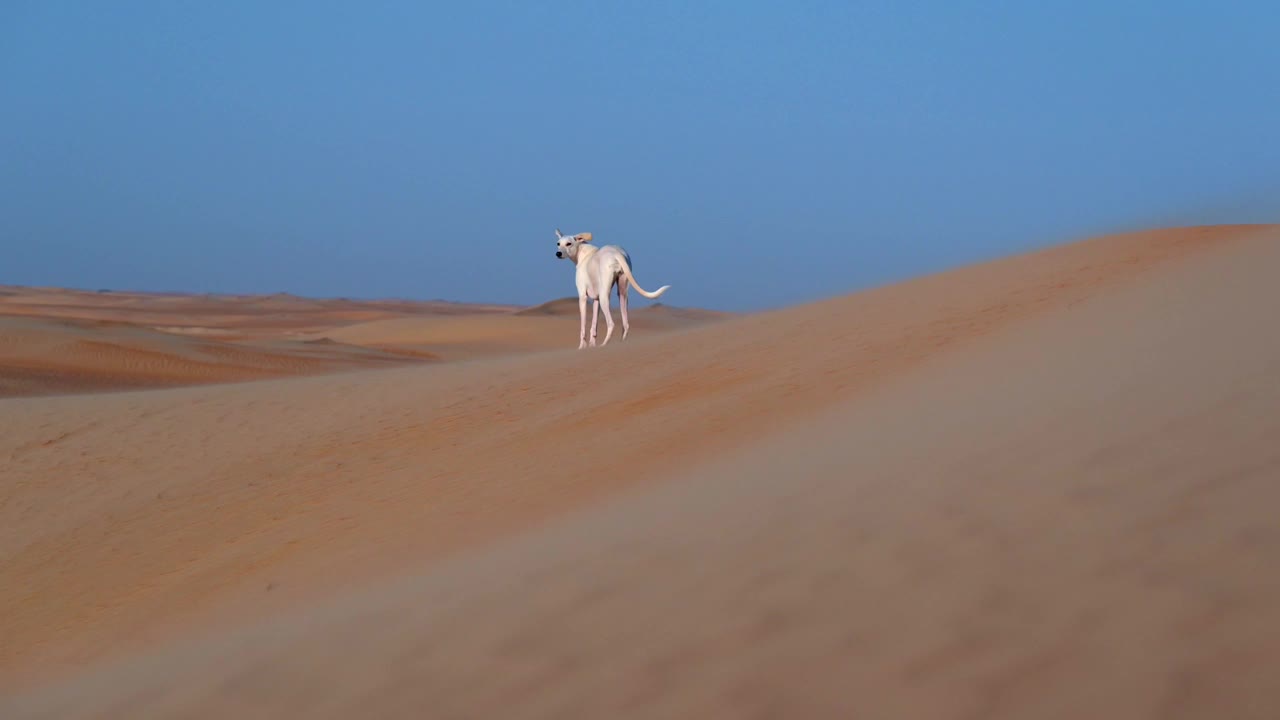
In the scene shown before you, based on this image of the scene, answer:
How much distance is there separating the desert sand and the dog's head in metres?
7.03

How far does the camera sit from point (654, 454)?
6824mm

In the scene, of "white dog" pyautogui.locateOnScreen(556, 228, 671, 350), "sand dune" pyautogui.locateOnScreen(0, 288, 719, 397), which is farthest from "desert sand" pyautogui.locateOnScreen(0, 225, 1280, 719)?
"sand dune" pyautogui.locateOnScreen(0, 288, 719, 397)

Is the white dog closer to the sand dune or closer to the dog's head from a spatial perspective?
the dog's head

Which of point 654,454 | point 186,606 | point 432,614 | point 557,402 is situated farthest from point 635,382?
point 432,614

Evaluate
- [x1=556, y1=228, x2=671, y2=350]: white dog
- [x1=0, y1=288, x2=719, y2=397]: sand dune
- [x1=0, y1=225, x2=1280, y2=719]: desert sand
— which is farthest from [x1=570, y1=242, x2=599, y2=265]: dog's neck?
[x1=0, y1=225, x2=1280, y2=719]: desert sand

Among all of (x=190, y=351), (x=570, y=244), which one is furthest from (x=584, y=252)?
(x=190, y=351)

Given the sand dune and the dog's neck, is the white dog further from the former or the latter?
the sand dune

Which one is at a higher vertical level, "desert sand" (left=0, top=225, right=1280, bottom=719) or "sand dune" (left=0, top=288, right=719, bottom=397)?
"sand dune" (left=0, top=288, right=719, bottom=397)

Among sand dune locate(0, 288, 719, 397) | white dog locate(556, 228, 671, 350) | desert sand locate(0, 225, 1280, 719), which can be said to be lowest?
desert sand locate(0, 225, 1280, 719)

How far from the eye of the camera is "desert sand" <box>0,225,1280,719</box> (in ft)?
10.7

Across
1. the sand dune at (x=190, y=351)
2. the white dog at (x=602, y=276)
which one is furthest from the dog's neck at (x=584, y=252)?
the sand dune at (x=190, y=351)

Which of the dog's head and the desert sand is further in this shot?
the dog's head

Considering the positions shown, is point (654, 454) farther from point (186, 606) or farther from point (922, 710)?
point (922, 710)

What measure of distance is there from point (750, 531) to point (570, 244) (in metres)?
13.2
